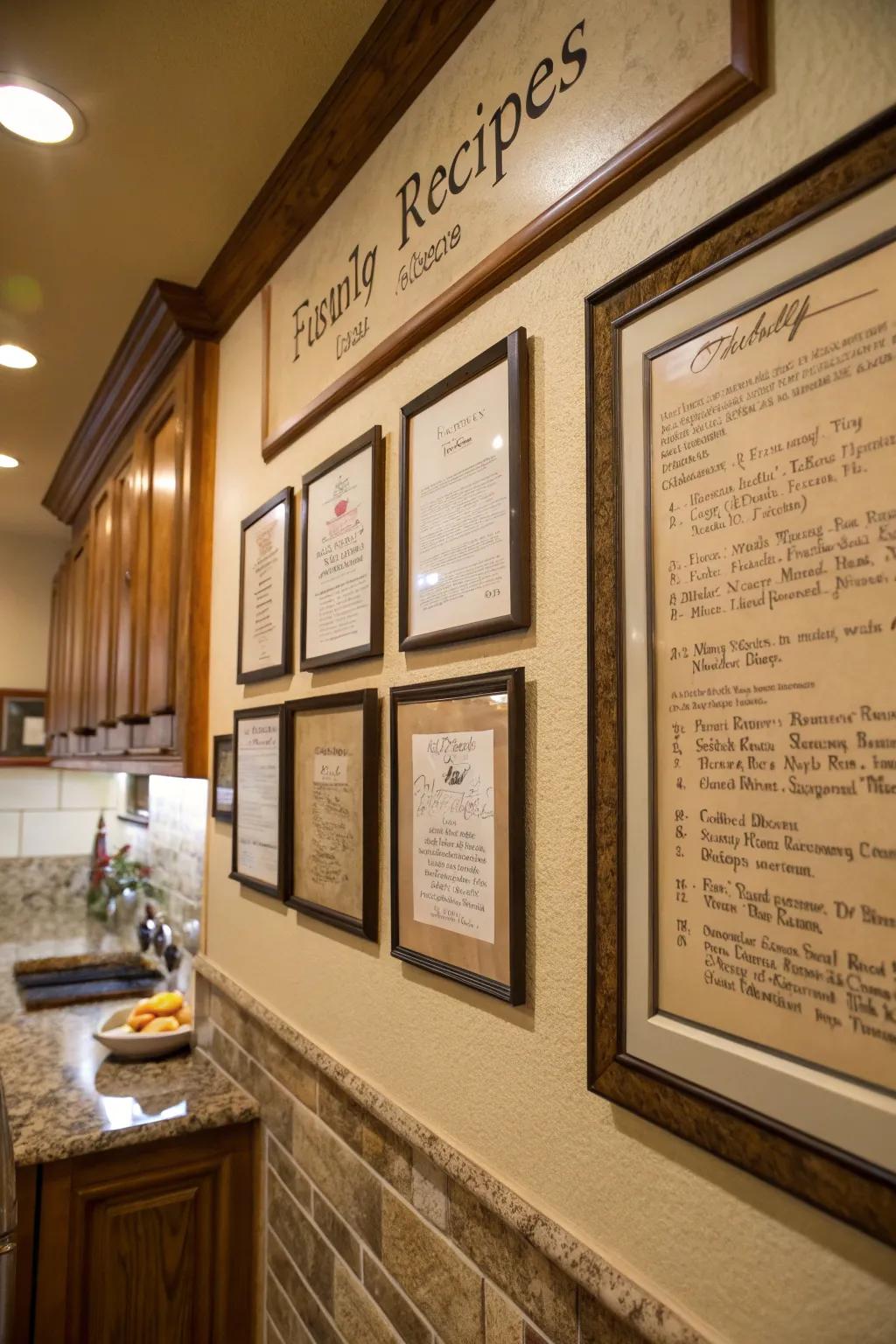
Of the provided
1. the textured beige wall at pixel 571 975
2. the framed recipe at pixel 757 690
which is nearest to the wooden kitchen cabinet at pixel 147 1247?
the textured beige wall at pixel 571 975

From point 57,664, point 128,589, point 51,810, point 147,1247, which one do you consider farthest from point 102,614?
point 147,1247

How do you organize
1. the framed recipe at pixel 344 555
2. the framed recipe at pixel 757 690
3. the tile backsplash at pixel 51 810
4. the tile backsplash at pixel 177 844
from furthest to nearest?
the tile backsplash at pixel 51 810
the tile backsplash at pixel 177 844
the framed recipe at pixel 344 555
the framed recipe at pixel 757 690

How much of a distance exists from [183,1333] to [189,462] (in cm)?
178

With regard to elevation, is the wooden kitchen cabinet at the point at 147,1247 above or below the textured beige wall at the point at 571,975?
below

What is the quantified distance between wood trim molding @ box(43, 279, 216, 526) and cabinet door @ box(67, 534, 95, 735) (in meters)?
0.26

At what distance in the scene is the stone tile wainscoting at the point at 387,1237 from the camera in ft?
2.76

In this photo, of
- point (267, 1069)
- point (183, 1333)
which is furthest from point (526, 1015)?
point (183, 1333)

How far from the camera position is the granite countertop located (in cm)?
155

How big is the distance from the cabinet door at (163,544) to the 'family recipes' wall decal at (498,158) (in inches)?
22.9

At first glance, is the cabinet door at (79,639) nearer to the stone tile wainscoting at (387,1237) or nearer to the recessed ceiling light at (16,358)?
the recessed ceiling light at (16,358)

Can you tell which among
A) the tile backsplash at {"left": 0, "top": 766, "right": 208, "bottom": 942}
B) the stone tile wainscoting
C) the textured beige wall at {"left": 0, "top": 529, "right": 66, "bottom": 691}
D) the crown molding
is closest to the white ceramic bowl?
the stone tile wainscoting

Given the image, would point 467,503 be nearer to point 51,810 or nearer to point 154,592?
point 154,592

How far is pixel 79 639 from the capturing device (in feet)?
10.3

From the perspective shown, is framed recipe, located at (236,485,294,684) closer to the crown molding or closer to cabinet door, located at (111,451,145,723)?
the crown molding
